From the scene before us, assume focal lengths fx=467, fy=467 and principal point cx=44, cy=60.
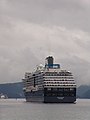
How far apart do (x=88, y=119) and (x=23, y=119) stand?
1508 cm

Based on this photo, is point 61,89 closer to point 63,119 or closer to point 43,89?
point 43,89

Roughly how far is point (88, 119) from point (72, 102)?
91.7 meters

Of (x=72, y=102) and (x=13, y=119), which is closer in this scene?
(x=13, y=119)

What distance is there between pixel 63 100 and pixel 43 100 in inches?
339

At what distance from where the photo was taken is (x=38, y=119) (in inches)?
4178

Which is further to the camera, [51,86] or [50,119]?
[51,86]

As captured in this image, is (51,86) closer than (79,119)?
No

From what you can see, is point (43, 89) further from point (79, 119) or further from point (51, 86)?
point (79, 119)

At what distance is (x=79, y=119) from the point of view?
107m

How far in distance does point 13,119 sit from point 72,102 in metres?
95.6

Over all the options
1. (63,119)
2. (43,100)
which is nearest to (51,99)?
(43,100)

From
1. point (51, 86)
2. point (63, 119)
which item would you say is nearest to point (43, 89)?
point (51, 86)

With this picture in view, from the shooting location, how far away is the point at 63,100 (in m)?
196

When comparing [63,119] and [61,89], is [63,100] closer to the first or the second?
[61,89]
